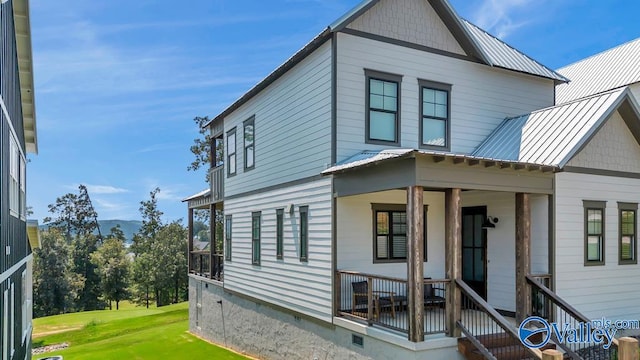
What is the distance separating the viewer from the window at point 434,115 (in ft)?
40.1

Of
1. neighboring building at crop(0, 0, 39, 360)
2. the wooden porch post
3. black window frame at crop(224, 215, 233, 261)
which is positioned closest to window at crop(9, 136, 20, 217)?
neighboring building at crop(0, 0, 39, 360)

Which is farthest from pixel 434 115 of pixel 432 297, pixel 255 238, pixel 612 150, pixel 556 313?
pixel 255 238

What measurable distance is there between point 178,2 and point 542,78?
14.8m

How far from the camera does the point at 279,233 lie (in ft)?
45.0

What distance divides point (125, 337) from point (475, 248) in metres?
17.6

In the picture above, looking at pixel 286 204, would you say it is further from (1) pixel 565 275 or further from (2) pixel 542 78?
(2) pixel 542 78

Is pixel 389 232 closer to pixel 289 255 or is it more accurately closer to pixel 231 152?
pixel 289 255

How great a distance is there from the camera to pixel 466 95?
42.7ft

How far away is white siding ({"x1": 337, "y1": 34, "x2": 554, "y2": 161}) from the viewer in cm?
1116

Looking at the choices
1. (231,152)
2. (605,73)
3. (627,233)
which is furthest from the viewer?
(605,73)

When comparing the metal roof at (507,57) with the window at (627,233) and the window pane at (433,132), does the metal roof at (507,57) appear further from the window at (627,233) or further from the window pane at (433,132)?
the window at (627,233)

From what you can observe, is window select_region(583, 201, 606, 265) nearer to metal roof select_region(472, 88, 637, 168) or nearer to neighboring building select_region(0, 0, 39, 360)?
metal roof select_region(472, 88, 637, 168)

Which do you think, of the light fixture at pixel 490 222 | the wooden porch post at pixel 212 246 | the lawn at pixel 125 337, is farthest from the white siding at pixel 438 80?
the wooden porch post at pixel 212 246

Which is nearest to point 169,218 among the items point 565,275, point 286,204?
point 286,204
